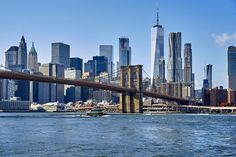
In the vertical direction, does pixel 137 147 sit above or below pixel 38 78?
below

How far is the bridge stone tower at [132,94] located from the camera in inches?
3907

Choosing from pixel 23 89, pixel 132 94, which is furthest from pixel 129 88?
pixel 23 89

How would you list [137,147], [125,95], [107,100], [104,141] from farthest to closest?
[107,100]
[125,95]
[104,141]
[137,147]

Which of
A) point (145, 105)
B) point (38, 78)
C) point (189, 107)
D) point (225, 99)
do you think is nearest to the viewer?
point (38, 78)

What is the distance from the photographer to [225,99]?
160m

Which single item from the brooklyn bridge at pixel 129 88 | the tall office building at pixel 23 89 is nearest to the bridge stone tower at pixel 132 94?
the brooklyn bridge at pixel 129 88

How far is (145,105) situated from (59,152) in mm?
122099

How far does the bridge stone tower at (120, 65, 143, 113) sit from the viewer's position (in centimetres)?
9925

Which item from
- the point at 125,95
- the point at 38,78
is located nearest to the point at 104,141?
the point at 38,78

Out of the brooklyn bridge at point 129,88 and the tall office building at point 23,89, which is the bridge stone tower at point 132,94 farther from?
the tall office building at point 23,89

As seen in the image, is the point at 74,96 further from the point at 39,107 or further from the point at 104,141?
the point at 104,141

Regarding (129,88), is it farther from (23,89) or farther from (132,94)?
(23,89)

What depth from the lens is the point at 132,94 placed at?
330ft

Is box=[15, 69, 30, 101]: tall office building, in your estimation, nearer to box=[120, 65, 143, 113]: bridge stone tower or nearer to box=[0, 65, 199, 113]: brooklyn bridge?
box=[0, 65, 199, 113]: brooklyn bridge
